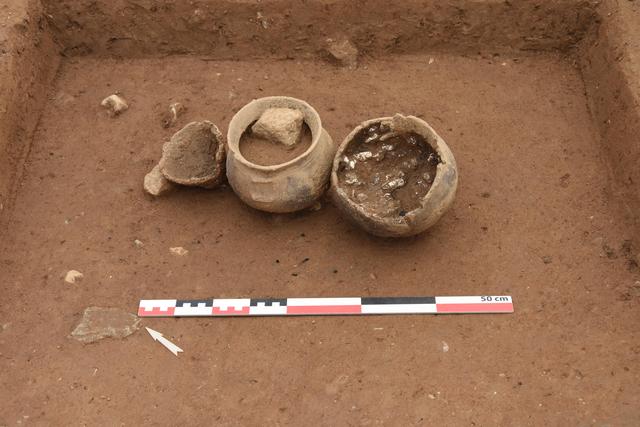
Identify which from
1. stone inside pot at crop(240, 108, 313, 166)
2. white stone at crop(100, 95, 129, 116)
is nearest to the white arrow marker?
stone inside pot at crop(240, 108, 313, 166)

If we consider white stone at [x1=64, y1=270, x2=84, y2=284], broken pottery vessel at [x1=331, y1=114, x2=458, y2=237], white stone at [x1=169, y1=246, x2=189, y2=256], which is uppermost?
broken pottery vessel at [x1=331, y1=114, x2=458, y2=237]

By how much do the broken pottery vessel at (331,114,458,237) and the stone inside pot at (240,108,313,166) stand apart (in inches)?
11.3

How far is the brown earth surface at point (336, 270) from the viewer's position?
2.98m

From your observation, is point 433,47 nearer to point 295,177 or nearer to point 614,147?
point 614,147

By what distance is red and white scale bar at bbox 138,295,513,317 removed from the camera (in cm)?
321

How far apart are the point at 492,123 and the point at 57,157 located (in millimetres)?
2981

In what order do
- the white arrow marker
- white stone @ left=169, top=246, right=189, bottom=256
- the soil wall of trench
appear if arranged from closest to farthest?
the white arrow marker
white stone @ left=169, top=246, right=189, bottom=256
the soil wall of trench

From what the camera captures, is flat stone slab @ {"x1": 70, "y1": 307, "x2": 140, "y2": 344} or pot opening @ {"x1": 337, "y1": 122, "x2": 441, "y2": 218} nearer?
flat stone slab @ {"x1": 70, "y1": 307, "x2": 140, "y2": 344}

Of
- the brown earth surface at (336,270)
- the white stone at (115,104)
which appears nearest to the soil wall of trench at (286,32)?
the brown earth surface at (336,270)

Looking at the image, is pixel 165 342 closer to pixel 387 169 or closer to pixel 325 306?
pixel 325 306

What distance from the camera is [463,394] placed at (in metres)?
2.96

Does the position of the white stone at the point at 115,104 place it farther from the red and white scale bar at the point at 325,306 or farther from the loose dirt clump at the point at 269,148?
the red and white scale bar at the point at 325,306

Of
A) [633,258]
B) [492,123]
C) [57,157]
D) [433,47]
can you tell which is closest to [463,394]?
[633,258]

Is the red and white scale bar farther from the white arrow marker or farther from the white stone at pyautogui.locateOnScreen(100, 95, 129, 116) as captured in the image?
the white stone at pyautogui.locateOnScreen(100, 95, 129, 116)
